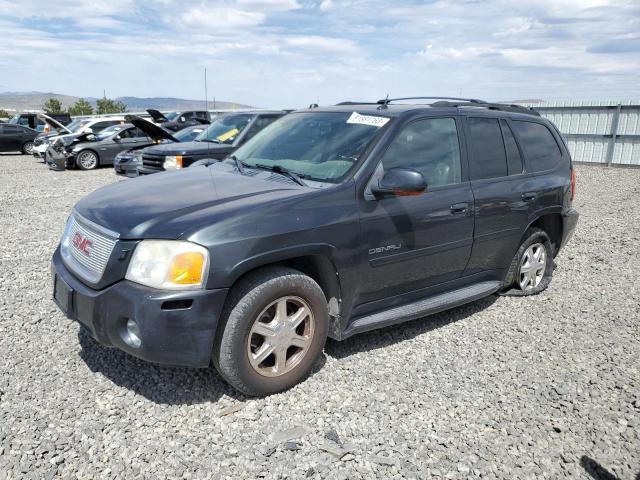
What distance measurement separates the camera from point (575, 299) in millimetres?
5258

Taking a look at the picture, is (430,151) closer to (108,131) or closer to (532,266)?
(532,266)

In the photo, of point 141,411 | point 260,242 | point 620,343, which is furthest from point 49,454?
point 620,343

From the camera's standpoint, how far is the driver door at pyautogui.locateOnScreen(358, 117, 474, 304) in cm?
359

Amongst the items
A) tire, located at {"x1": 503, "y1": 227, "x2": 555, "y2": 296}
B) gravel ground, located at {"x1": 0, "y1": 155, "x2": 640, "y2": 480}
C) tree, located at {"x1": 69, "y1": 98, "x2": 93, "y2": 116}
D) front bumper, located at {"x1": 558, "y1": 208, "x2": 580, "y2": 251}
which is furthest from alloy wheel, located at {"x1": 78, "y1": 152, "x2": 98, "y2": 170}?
tree, located at {"x1": 69, "y1": 98, "x2": 93, "y2": 116}

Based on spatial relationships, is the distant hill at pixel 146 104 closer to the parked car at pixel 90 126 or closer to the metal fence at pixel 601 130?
the parked car at pixel 90 126

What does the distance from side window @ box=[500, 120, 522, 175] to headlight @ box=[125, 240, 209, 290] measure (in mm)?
2996

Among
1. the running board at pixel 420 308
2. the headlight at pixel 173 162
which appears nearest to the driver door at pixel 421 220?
the running board at pixel 420 308

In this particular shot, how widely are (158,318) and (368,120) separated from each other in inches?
85.1

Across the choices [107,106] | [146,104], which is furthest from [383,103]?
[146,104]

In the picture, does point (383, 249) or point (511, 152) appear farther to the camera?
point (511, 152)

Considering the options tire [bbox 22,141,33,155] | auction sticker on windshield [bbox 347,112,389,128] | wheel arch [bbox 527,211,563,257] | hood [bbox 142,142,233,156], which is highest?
auction sticker on windshield [bbox 347,112,389,128]

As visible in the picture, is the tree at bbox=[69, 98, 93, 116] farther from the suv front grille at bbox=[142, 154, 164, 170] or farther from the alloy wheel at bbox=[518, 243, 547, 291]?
the alloy wheel at bbox=[518, 243, 547, 291]

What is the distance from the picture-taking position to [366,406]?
10.7ft

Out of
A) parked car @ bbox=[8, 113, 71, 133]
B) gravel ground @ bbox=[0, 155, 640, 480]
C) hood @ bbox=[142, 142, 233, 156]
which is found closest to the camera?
gravel ground @ bbox=[0, 155, 640, 480]
